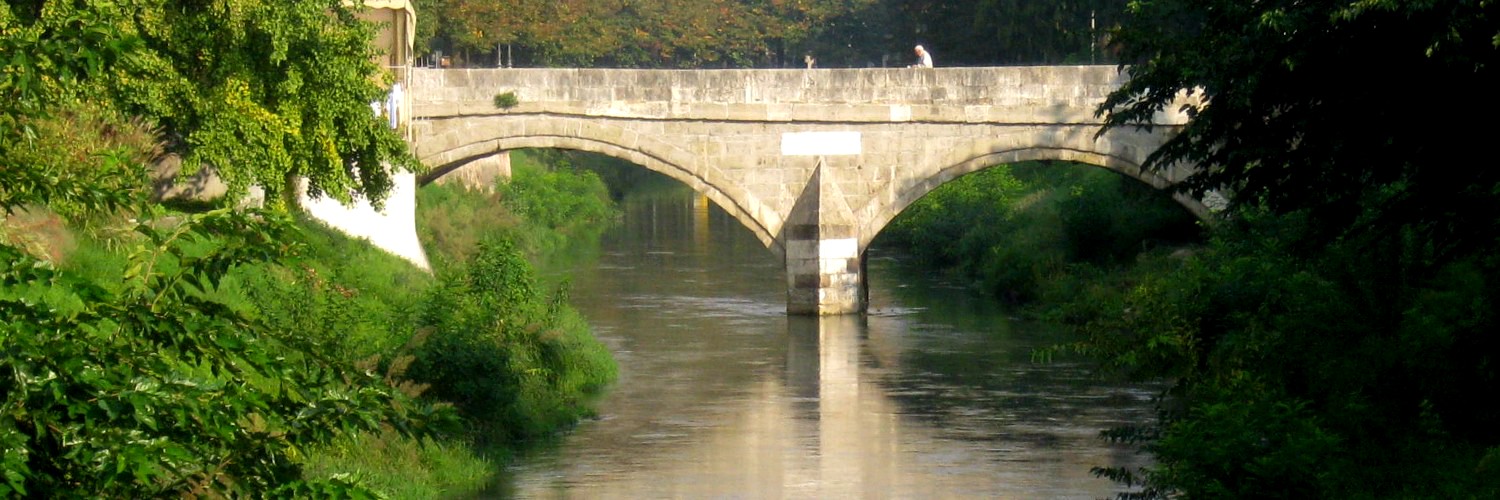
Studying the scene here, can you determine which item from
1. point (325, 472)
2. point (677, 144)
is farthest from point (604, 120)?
point (325, 472)

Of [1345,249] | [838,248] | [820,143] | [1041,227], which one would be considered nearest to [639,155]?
[820,143]

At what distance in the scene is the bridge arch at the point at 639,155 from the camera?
78.8ft

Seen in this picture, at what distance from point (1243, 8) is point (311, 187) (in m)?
9.99

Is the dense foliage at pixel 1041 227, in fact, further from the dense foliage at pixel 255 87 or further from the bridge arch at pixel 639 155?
the dense foliage at pixel 255 87

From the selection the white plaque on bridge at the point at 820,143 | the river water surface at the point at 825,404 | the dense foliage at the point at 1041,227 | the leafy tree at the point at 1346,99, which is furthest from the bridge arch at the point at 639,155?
the leafy tree at the point at 1346,99

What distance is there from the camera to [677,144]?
2433cm

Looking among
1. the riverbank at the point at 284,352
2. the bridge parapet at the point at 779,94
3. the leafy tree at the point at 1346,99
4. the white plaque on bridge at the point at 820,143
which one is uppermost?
the bridge parapet at the point at 779,94

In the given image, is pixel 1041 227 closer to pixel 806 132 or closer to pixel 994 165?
pixel 994 165

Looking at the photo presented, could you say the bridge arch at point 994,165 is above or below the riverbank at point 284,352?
above

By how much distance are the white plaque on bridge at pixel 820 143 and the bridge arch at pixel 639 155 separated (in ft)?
2.62

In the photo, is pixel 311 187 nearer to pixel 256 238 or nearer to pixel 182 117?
pixel 182 117

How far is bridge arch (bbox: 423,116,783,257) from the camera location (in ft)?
78.8

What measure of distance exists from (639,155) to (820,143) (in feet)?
7.18

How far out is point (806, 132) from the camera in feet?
79.2
